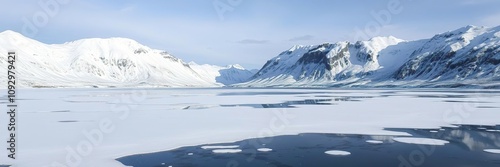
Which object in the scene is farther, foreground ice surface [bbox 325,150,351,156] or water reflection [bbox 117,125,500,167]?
foreground ice surface [bbox 325,150,351,156]

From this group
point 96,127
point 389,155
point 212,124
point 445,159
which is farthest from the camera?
point 212,124

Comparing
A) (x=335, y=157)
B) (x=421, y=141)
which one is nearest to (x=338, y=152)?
(x=335, y=157)

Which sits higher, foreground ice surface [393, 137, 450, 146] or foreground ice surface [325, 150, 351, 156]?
foreground ice surface [393, 137, 450, 146]

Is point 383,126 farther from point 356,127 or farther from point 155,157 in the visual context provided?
point 155,157

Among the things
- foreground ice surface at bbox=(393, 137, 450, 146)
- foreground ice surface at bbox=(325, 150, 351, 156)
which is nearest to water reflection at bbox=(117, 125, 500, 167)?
foreground ice surface at bbox=(325, 150, 351, 156)

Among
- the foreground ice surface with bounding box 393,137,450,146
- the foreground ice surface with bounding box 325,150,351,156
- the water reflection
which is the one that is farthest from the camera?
the foreground ice surface with bounding box 393,137,450,146

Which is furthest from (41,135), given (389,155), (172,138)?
(389,155)

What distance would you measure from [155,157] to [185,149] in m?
2.14

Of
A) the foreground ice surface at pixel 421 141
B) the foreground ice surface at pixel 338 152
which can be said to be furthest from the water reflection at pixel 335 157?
the foreground ice surface at pixel 421 141

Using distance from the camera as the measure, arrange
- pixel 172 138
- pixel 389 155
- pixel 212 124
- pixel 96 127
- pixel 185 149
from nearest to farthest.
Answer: pixel 389 155
pixel 185 149
pixel 172 138
pixel 96 127
pixel 212 124

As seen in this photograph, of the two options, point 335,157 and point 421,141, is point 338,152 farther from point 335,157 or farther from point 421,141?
point 421,141

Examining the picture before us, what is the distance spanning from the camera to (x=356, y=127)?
25.8 meters

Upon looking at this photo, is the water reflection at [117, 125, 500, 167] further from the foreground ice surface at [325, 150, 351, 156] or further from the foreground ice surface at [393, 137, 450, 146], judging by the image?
the foreground ice surface at [393, 137, 450, 146]

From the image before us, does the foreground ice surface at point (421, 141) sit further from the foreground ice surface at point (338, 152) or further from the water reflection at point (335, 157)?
the foreground ice surface at point (338, 152)
